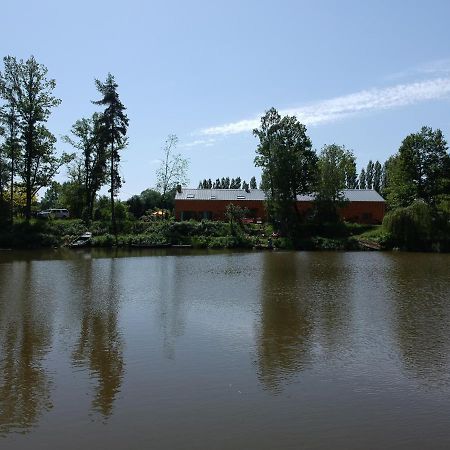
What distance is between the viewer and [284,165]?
5028 cm

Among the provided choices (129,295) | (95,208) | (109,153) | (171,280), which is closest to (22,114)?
(109,153)

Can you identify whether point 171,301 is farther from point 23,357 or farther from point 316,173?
point 316,173

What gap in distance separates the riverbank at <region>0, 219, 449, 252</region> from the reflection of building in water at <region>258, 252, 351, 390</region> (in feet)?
62.9

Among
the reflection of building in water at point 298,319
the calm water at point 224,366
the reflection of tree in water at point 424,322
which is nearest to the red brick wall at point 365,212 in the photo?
the reflection of tree in water at point 424,322

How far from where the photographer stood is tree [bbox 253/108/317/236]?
5034cm

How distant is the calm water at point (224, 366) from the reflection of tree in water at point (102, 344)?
48 mm

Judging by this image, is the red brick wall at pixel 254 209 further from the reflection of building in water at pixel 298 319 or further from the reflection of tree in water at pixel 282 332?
the reflection of tree in water at pixel 282 332

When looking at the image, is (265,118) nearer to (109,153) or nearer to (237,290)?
(109,153)

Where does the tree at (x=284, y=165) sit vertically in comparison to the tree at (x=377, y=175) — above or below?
below

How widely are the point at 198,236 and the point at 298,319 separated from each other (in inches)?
1340

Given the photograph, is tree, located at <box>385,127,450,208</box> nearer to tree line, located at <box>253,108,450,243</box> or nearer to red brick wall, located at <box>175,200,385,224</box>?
tree line, located at <box>253,108,450,243</box>

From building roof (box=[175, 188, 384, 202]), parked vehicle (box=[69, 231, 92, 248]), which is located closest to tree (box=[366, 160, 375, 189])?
building roof (box=[175, 188, 384, 202])

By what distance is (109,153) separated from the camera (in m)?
51.3

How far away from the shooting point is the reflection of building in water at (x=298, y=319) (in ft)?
34.2
